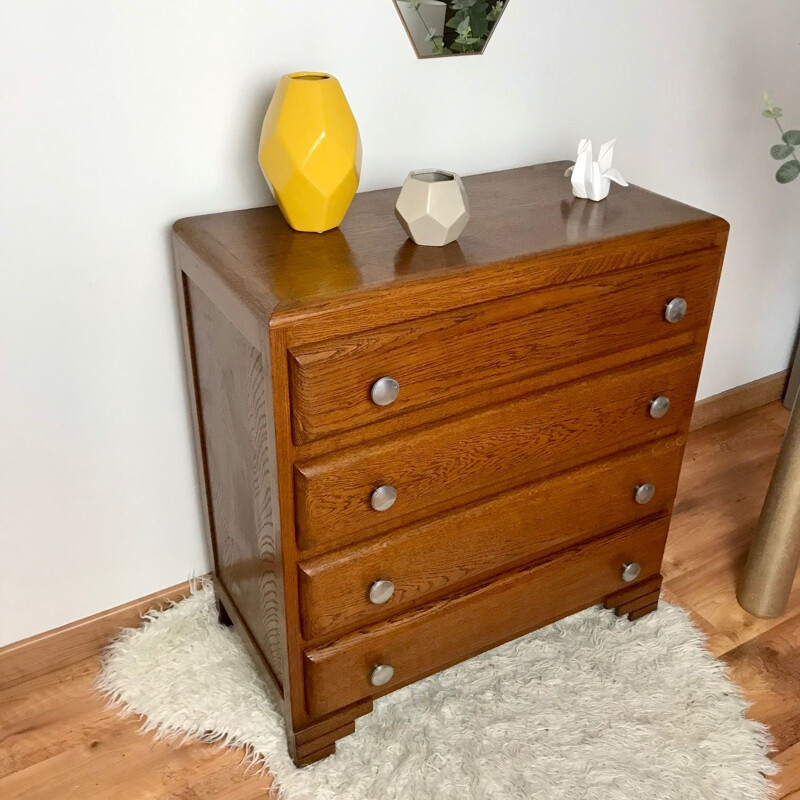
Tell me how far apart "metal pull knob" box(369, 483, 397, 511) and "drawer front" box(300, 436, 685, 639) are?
0.27ft

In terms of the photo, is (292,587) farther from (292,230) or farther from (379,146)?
(379,146)

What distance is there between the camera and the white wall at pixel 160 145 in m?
1.27

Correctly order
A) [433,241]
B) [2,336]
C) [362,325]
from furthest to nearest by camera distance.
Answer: [2,336]
[433,241]
[362,325]

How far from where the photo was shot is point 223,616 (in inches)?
67.2

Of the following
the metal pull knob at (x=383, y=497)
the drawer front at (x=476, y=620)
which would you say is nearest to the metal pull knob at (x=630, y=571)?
the drawer front at (x=476, y=620)

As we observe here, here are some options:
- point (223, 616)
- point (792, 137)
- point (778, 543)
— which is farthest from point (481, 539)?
point (792, 137)

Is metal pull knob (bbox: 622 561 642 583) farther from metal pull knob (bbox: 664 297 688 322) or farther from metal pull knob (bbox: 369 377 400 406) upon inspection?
metal pull knob (bbox: 369 377 400 406)

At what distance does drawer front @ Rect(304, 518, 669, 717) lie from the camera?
1.37m

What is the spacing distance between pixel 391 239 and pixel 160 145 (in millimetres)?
416

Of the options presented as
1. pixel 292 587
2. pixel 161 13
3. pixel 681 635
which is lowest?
pixel 681 635

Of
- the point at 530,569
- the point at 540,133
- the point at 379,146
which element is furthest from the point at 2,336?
the point at 540,133

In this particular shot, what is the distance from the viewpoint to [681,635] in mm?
1719

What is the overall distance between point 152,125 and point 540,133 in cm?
80

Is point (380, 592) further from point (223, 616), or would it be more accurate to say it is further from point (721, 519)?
point (721, 519)
